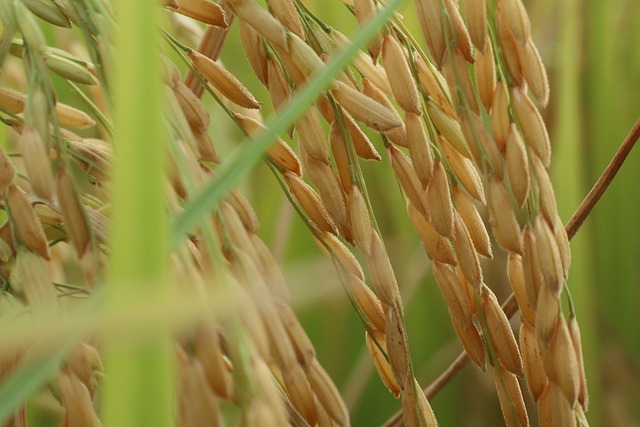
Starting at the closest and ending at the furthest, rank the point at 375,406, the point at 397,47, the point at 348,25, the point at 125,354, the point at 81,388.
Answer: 1. the point at 125,354
2. the point at 81,388
3. the point at 397,47
4. the point at 375,406
5. the point at 348,25

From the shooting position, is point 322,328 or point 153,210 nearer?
point 153,210

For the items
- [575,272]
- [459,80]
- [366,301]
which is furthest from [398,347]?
[575,272]

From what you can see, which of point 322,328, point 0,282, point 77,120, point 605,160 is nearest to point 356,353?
point 322,328

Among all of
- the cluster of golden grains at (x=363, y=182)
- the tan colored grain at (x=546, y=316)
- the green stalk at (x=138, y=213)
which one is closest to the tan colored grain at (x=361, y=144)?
the cluster of golden grains at (x=363, y=182)

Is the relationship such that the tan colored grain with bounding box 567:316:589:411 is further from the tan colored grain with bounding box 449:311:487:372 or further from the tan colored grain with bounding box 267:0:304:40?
the tan colored grain with bounding box 267:0:304:40

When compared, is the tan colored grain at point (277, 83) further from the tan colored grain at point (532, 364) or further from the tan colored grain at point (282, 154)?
the tan colored grain at point (532, 364)

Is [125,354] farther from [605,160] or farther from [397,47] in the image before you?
Answer: [605,160]
